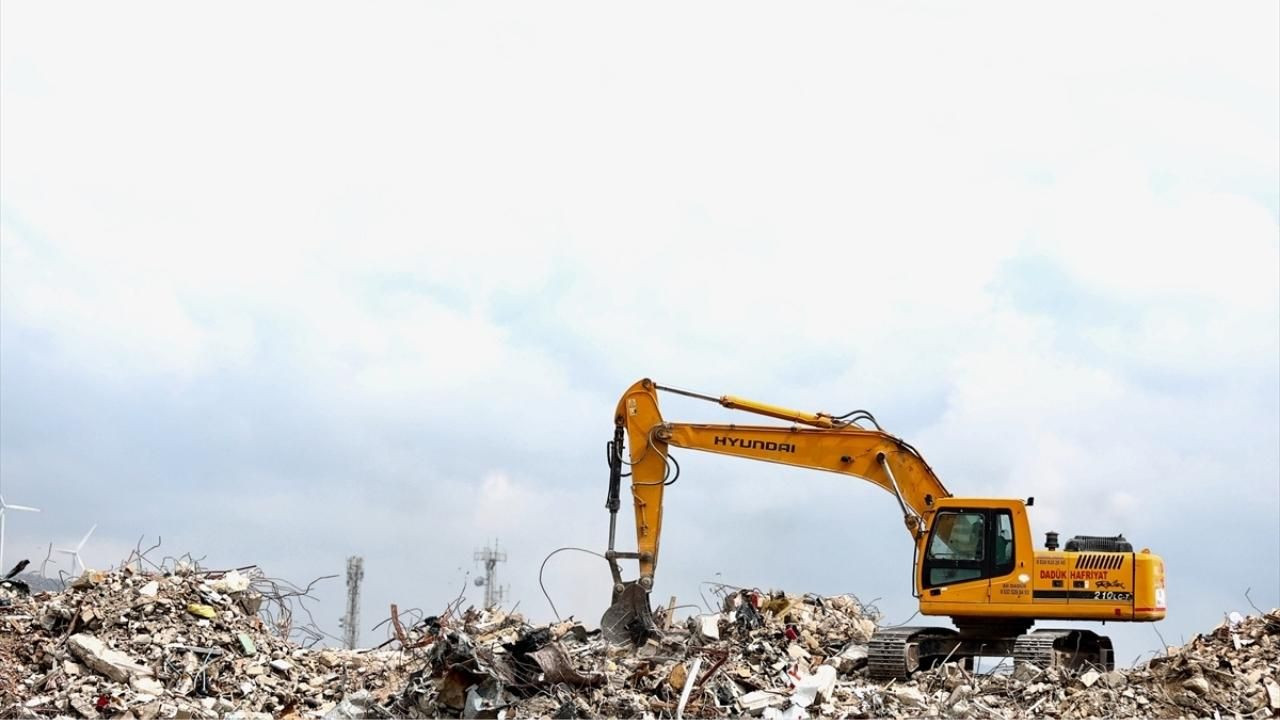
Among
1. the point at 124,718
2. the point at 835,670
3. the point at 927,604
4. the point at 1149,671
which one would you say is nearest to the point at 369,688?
the point at 124,718

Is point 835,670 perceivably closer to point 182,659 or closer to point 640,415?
point 640,415

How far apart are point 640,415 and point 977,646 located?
5208 millimetres

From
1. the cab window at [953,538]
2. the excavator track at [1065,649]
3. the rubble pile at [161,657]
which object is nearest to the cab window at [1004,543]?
the cab window at [953,538]

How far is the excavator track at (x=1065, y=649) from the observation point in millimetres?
19156

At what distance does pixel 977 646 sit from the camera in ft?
65.7

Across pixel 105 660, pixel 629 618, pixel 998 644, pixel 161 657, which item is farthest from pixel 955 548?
pixel 105 660

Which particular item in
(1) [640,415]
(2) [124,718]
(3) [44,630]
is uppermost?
(1) [640,415]

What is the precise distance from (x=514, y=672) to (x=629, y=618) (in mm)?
2837

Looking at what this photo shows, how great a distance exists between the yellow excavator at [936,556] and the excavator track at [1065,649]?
0.02m

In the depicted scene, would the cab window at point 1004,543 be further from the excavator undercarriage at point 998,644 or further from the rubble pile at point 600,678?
the rubble pile at point 600,678

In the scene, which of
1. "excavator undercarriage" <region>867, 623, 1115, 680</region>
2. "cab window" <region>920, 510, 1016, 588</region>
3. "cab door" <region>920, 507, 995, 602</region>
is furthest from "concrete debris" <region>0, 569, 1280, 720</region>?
"cab window" <region>920, 510, 1016, 588</region>

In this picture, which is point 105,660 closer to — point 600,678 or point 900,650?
point 600,678

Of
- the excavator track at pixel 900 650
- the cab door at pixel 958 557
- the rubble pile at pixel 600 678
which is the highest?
the cab door at pixel 958 557

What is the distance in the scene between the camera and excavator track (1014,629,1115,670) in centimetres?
1916
